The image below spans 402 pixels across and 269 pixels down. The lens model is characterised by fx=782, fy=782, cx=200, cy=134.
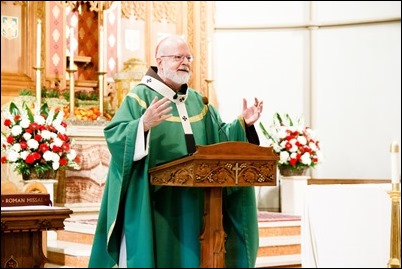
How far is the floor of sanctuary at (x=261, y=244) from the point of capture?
6.01 m

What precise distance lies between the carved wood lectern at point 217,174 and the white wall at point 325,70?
582 cm

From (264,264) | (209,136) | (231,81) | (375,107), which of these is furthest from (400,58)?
(209,136)

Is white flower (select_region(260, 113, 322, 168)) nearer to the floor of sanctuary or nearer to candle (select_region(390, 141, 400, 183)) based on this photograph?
the floor of sanctuary

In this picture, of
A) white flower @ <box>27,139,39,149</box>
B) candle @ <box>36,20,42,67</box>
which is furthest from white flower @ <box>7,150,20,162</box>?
candle @ <box>36,20,42,67</box>

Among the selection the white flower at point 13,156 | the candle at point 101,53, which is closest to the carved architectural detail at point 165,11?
the candle at point 101,53

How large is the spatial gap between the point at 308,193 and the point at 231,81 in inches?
239

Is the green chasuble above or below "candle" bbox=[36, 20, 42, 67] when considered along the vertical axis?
below

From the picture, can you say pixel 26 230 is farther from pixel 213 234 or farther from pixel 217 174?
pixel 217 174

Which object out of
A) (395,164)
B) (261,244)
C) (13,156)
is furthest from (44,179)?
(395,164)

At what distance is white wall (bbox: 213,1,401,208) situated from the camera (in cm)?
920

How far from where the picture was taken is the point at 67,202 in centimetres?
760

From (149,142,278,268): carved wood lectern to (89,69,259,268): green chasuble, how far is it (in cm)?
26

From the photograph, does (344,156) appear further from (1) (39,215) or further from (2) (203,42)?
(1) (39,215)

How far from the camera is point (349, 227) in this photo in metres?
3.69
